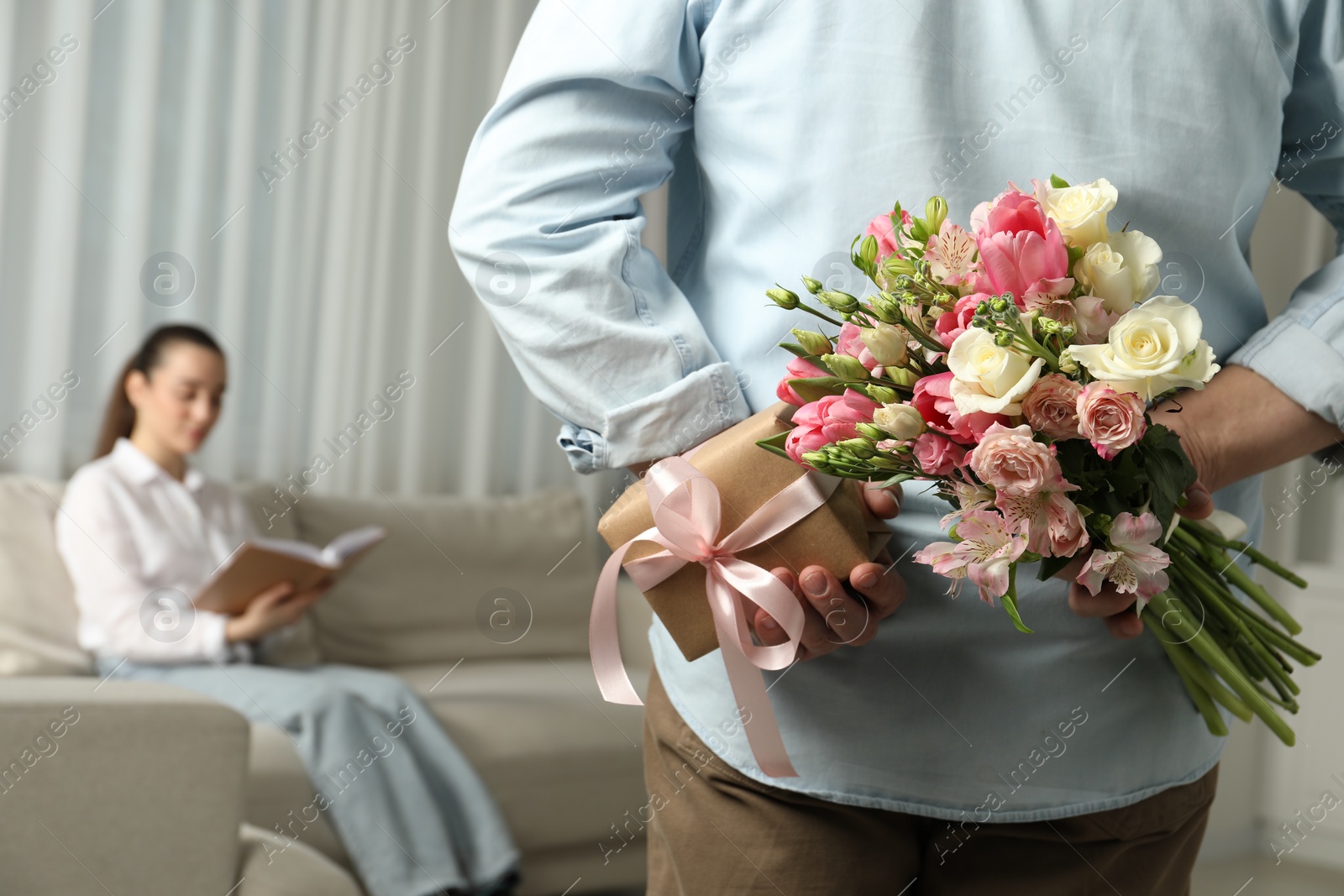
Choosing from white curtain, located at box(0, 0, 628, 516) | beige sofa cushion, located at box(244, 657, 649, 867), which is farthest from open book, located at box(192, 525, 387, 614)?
white curtain, located at box(0, 0, 628, 516)

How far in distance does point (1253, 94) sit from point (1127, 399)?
32 centimetres

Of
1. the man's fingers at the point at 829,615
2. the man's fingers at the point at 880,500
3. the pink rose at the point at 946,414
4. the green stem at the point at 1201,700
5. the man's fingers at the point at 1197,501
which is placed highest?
the pink rose at the point at 946,414

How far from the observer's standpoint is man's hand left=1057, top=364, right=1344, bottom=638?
0.62m

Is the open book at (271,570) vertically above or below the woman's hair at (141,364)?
below

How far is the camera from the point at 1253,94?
0.69m

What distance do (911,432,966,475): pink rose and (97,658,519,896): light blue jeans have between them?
5.63 ft

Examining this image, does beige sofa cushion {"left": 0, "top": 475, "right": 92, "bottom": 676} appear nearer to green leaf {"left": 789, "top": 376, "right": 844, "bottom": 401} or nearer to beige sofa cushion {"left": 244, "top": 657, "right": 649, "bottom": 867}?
beige sofa cushion {"left": 244, "top": 657, "right": 649, "bottom": 867}

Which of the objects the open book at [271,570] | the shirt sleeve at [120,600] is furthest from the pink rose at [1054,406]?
the shirt sleeve at [120,600]

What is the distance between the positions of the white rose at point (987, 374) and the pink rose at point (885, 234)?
8 cm

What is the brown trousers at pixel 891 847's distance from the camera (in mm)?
676

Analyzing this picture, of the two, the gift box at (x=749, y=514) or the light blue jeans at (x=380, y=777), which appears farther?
the light blue jeans at (x=380, y=777)

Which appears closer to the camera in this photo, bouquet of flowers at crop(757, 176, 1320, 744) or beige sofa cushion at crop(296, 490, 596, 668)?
bouquet of flowers at crop(757, 176, 1320, 744)

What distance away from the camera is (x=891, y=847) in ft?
2.27

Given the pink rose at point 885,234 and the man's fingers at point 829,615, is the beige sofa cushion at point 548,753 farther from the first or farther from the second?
the pink rose at point 885,234
